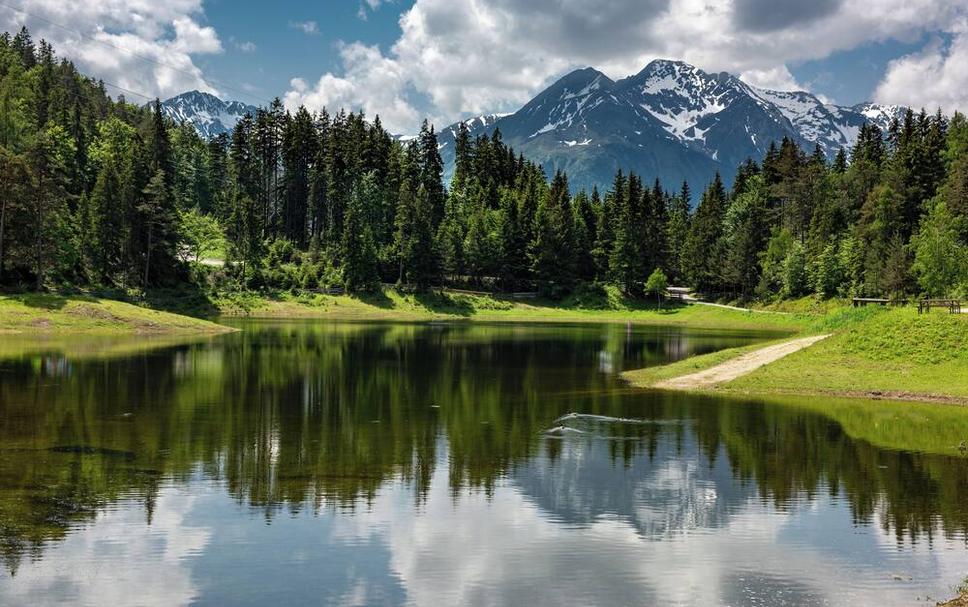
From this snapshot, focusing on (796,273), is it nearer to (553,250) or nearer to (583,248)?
(583,248)

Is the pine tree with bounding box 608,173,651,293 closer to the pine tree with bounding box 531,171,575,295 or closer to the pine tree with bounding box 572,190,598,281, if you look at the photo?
the pine tree with bounding box 572,190,598,281

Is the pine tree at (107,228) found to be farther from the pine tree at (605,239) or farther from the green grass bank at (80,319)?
the pine tree at (605,239)

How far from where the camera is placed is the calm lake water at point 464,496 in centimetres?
1755

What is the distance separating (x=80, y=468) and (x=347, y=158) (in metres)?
134

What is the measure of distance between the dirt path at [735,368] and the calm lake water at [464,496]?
3.93m

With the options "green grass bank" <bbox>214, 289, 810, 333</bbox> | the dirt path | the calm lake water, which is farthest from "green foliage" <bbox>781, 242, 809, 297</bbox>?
the calm lake water

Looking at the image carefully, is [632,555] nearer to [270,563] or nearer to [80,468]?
[270,563]

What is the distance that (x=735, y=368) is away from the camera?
178ft

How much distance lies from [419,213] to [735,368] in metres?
96.7

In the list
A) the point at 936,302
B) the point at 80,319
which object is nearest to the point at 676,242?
the point at 936,302

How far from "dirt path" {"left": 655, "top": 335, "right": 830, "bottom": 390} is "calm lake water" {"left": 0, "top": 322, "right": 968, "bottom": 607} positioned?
12.9 ft

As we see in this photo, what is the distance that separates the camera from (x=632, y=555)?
19.7m

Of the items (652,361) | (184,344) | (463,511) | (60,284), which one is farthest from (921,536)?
(60,284)

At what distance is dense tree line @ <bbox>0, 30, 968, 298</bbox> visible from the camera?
11162cm
